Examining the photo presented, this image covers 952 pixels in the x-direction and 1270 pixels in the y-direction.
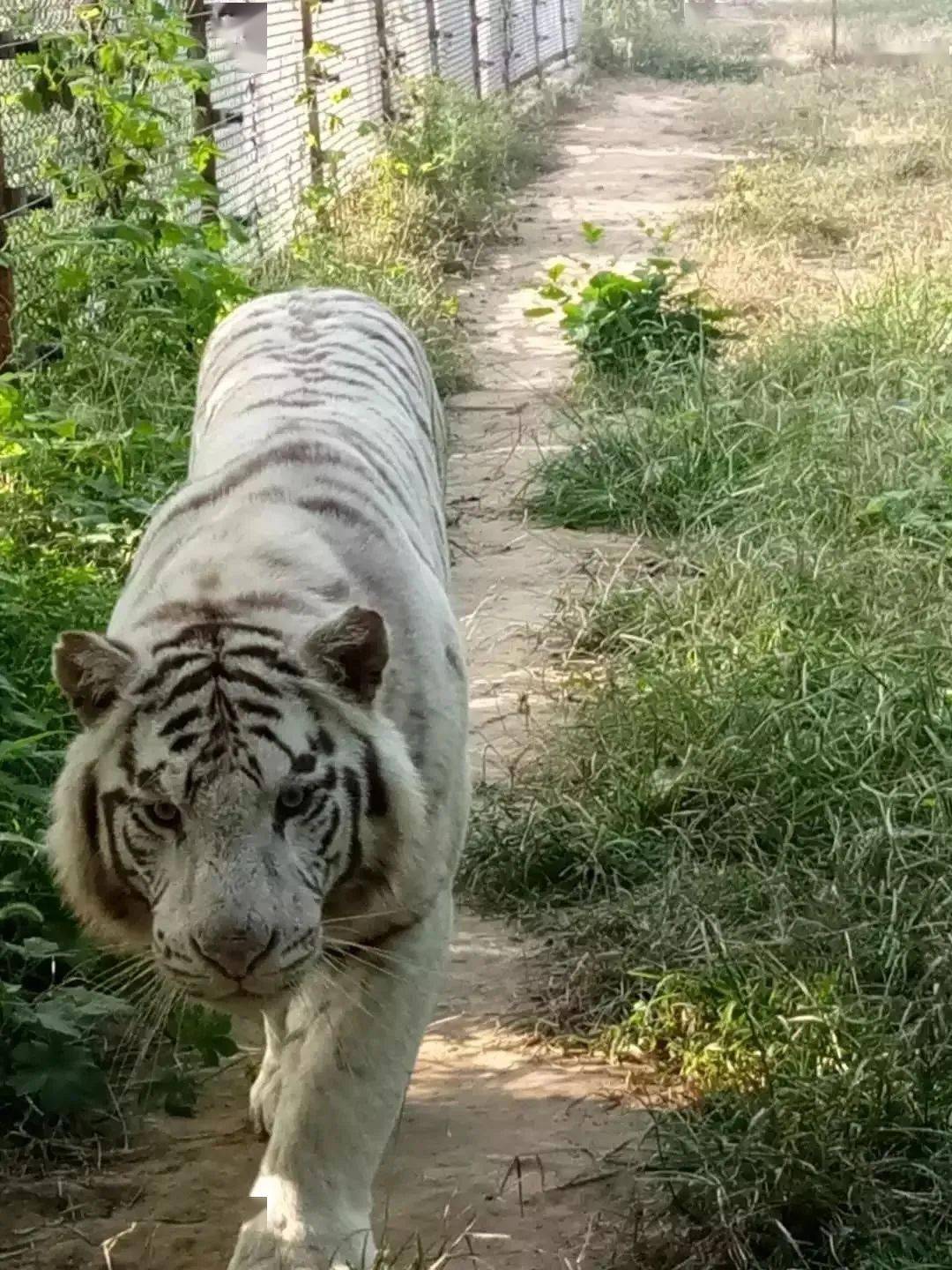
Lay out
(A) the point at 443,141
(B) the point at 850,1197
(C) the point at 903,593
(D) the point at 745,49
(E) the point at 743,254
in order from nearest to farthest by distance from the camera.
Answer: (B) the point at 850,1197
(C) the point at 903,593
(E) the point at 743,254
(A) the point at 443,141
(D) the point at 745,49

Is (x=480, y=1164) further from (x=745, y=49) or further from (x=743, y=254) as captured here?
(x=745, y=49)

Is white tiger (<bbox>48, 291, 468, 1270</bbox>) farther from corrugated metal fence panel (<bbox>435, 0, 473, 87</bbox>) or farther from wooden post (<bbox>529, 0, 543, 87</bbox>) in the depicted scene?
wooden post (<bbox>529, 0, 543, 87</bbox>)

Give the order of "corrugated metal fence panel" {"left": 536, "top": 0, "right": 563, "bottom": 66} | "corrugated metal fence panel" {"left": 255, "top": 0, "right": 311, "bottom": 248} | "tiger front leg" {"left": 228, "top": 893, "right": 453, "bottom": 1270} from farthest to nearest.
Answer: "corrugated metal fence panel" {"left": 536, "top": 0, "right": 563, "bottom": 66} → "corrugated metal fence panel" {"left": 255, "top": 0, "right": 311, "bottom": 248} → "tiger front leg" {"left": 228, "top": 893, "right": 453, "bottom": 1270}

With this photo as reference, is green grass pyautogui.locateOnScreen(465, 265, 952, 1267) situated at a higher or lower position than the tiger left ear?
lower

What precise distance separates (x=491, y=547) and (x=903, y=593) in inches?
73.5

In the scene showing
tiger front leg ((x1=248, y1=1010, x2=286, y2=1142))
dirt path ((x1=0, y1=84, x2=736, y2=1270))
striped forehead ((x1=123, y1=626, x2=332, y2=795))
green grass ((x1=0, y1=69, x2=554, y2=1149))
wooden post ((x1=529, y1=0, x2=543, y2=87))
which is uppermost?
striped forehead ((x1=123, y1=626, x2=332, y2=795))

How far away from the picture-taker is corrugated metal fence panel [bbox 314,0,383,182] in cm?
1076

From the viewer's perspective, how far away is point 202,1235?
281cm

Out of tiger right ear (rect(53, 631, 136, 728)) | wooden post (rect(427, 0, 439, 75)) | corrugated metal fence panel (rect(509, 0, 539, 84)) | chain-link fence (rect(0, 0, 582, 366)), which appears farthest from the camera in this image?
corrugated metal fence panel (rect(509, 0, 539, 84))

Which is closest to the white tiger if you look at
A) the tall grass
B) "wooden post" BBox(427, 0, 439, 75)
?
the tall grass

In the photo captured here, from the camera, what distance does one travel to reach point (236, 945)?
7.55 feet

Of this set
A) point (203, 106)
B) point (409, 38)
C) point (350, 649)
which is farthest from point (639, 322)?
point (409, 38)

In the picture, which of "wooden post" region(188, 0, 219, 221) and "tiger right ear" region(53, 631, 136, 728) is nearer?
"tiger right ear" region(53, 631, 136, 728)

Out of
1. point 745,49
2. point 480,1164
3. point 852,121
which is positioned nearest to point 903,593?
point 480,1164
